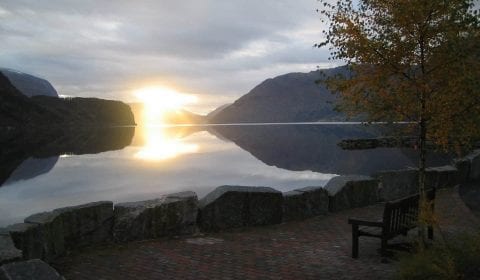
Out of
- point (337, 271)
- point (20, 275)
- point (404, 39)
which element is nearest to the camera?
point (20, 275)

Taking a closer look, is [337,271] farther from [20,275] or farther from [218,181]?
[218,181]

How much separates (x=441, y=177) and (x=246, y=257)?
11815mm

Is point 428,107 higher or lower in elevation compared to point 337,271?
higher

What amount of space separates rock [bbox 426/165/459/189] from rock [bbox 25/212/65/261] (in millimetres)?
13418

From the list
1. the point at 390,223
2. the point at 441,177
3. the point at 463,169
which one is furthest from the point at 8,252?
the point at 463,169

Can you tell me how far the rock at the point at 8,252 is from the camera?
6926 mm

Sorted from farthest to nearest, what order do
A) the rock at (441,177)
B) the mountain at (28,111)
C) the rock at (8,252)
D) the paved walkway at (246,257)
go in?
the mountain at (28,111) → the rock at (441,177) → the paved walkway at (246,257) → the rock at (8,252)

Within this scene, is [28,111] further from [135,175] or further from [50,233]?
[50,233]

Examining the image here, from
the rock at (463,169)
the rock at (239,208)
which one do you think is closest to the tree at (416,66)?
the rock at (239,208)

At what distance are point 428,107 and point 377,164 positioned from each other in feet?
125

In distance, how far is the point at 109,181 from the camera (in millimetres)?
34219

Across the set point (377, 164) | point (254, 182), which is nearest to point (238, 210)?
point (254, 182)

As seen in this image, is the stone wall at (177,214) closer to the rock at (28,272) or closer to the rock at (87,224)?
the rock at (87,224)

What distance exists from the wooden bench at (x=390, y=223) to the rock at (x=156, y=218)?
158 inches
